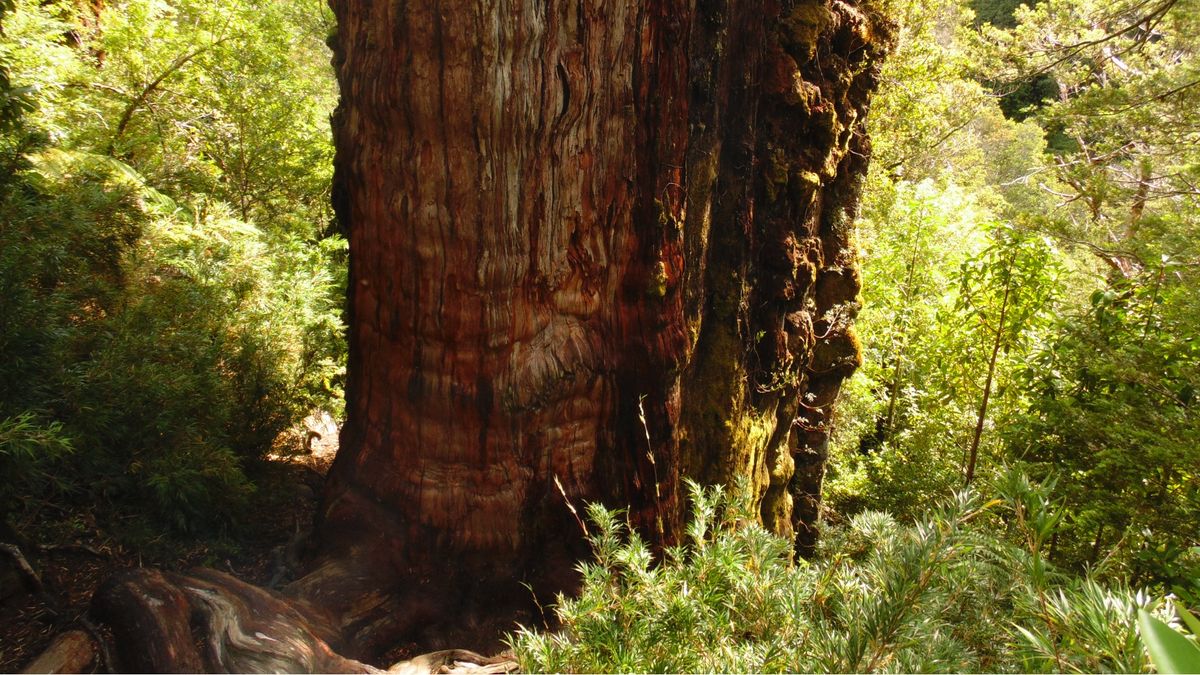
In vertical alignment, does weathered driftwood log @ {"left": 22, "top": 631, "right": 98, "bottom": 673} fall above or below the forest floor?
above

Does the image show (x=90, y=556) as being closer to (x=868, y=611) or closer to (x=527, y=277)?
(x=527, y=277)

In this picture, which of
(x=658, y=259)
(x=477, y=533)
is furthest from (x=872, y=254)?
(x=477, y=533)

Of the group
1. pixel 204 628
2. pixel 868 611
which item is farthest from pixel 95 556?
pixel 868 611

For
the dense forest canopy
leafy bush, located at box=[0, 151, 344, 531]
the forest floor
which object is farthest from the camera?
leafy bush, located at box=[0, 151, 344, 531]

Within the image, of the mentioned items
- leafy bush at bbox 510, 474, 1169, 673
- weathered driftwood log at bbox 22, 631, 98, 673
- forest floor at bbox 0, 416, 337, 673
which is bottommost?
forest floor at bbox 0, 416, 337, 673

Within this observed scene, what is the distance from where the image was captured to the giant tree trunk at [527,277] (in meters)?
2.71

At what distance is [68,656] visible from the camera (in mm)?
2299

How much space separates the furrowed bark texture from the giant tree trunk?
1 cm

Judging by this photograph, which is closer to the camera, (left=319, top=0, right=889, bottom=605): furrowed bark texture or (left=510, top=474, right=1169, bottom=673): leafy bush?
(left=510, top=474, right=1169, bottom=673): leafy bush

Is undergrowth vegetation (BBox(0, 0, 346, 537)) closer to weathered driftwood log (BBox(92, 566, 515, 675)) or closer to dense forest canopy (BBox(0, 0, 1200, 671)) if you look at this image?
dense forest canopy (BBox(0, 0, 1200, 671))

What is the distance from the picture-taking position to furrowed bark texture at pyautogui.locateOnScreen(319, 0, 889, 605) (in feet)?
8.87

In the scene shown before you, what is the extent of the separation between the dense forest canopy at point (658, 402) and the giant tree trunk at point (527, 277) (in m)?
0.18

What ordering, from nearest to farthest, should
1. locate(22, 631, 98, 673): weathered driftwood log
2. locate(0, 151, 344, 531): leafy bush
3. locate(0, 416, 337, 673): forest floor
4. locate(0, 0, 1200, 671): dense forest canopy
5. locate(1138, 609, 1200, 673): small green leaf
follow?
1. locate(1138, 609, 1200, 673): small green leaf
2. locate(0, 0, 1200, 671): dense forest canopy
3. locate(22, 631, 98, 673): weathered driftwood log
4. locate(0, 416, 337, 673): forest floor
5. locate(0, 151, 344, 531): leafy bush

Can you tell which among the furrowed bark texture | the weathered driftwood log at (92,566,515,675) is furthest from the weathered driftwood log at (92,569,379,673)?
the furrowed bark texture
